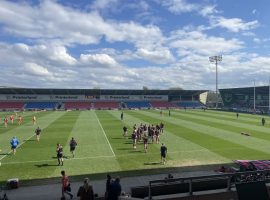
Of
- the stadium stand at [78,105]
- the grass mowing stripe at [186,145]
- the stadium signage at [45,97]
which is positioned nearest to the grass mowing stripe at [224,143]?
the grass mowing stripe at [186,145]

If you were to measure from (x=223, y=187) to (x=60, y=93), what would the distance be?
110114 mm

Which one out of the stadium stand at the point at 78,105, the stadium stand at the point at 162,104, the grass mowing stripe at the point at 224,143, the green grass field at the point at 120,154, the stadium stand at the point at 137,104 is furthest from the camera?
the stadium stand at the point at 162,104

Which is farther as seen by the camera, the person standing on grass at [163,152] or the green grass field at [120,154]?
the person standing on grass at [163,152]

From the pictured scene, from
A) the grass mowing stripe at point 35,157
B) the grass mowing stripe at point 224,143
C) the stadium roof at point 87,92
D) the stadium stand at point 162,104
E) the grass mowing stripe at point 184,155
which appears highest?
the stadium roof at point 87,92

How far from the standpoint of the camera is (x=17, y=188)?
16672 millimetres

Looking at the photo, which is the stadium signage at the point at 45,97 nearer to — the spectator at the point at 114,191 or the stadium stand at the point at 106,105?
the stadium stand at the point at 106,105

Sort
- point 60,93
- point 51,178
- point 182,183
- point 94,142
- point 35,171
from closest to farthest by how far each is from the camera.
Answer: point 182,183, point 51,178, point 35,171, point 94,142, point 60,93

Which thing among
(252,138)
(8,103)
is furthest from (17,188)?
(8,103)

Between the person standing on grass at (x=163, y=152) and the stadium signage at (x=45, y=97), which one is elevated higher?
the stadium signage at (x=45, y=97)

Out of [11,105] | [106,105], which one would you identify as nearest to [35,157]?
[106,105]

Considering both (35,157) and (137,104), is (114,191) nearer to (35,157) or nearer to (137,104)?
(35,157)

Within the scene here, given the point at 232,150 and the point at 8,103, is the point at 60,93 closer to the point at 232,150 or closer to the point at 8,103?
the point at 8,103

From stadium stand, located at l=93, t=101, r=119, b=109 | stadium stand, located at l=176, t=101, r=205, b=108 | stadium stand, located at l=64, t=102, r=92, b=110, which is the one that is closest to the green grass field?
stadium stand, located at l=64, t=102, r=92, b=110

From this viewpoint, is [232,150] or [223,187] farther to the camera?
[232,150]
